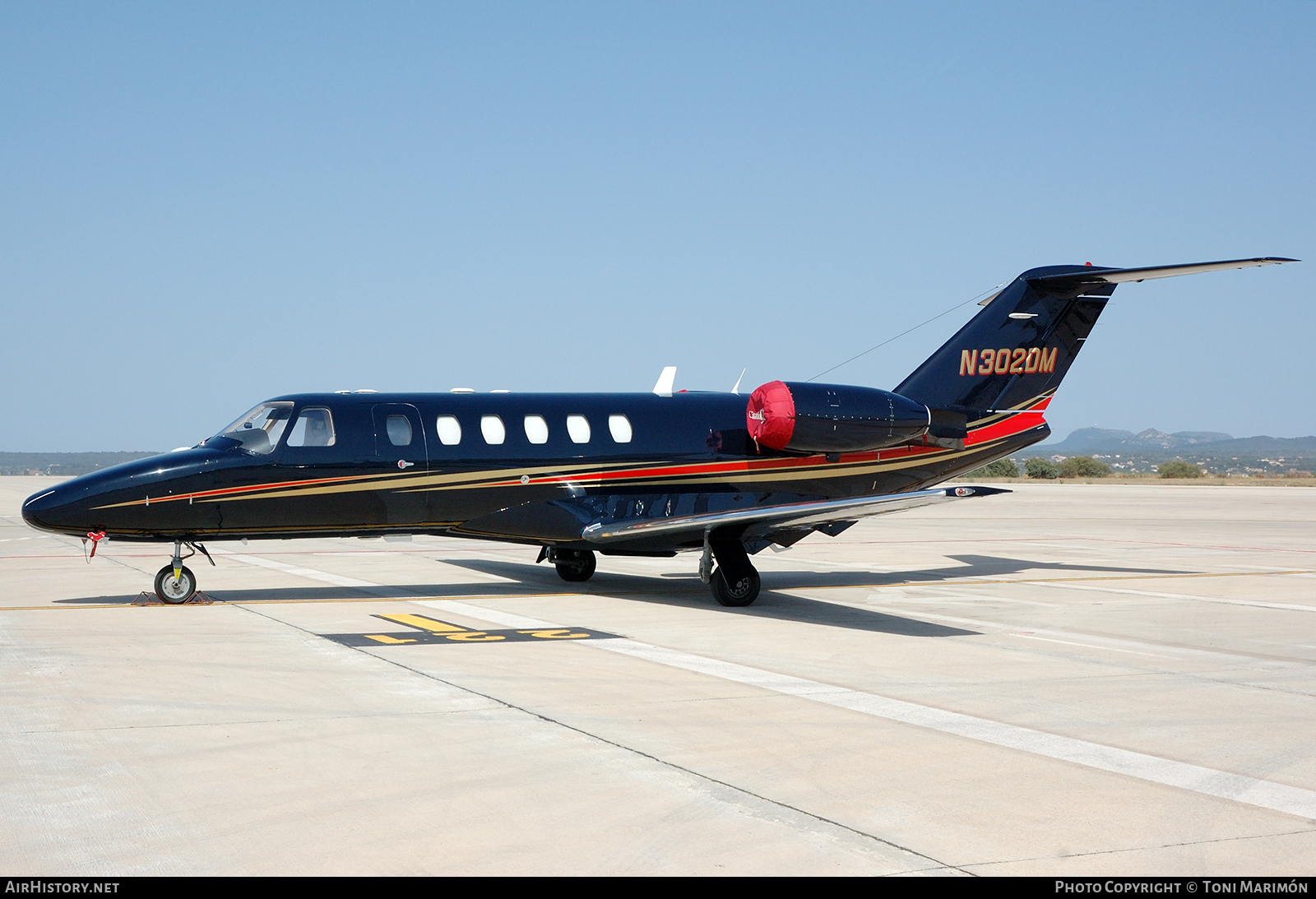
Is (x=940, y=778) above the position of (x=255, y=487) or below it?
below

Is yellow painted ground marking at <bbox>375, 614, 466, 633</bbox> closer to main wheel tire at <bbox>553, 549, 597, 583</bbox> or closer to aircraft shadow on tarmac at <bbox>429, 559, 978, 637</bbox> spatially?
aircraft shadow on tarmac at <bbox>429, 559, 978, 637</bbox>

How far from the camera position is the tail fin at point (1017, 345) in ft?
65.1

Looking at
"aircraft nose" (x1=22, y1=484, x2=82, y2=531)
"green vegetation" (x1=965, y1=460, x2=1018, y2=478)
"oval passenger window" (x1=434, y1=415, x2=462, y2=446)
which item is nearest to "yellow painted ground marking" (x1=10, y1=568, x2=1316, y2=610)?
"aircraft nose" (x1=22, y1=484, x2=82, y2=531)

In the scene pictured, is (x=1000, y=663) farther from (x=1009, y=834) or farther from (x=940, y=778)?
(x=1009, y=834)

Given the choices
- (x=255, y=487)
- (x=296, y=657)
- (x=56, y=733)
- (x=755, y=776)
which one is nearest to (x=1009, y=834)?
(x=755, y=776)

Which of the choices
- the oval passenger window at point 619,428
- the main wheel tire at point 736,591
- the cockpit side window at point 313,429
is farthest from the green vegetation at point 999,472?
the cockpit side window at point 313,429

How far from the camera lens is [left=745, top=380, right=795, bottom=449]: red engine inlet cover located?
57.0ft

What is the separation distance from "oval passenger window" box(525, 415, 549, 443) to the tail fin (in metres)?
6.47

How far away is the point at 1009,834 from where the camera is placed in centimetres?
582

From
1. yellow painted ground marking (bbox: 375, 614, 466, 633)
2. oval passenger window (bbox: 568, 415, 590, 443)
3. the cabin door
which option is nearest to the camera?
yellow painted ground marking (bbox: 375, 614, 466, 633)

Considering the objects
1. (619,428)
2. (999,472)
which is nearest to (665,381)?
(619,428)

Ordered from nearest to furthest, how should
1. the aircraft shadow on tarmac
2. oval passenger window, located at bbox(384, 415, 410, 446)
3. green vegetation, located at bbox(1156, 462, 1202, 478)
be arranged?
the aircraft shadow on tarmac → oval passenger window, located at bbox(384, 415, 410, 446) → green vegetation, located at bbox(1156, 462, 1202, 478)

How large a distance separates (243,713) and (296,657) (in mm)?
2536
